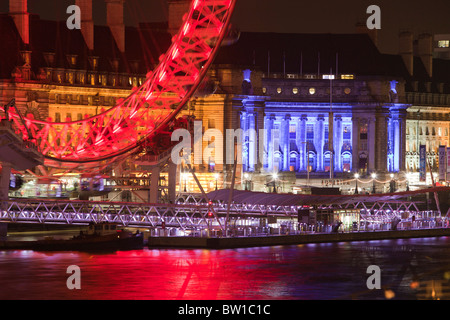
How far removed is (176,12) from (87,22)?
17739 mm

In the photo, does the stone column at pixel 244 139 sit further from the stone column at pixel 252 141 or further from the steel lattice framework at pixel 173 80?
the steel lattice framework at pixel 173 80

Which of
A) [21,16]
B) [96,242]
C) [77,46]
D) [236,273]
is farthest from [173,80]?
[77,46]

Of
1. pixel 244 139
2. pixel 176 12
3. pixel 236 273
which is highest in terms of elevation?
pixel 176 12

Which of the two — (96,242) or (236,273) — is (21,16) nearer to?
(96,242)

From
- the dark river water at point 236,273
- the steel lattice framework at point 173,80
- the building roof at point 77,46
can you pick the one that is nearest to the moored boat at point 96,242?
the dark river water at point 236,273

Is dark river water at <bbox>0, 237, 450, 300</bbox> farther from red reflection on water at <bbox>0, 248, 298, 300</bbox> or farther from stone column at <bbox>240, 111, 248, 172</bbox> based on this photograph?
stone column at <bbox>240, 111, 248, 172</bbox>

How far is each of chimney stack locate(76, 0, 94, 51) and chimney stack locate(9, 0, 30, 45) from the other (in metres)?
6.75

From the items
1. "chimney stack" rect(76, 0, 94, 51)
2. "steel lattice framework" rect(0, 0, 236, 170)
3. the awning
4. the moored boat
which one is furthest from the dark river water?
"chimney stack" rect(76, 0, 94, 51)

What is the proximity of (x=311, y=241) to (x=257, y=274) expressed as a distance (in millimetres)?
25259

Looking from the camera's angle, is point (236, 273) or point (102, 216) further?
point (102, 216)

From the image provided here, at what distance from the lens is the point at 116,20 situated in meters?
176

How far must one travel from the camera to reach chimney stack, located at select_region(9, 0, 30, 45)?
161 m
